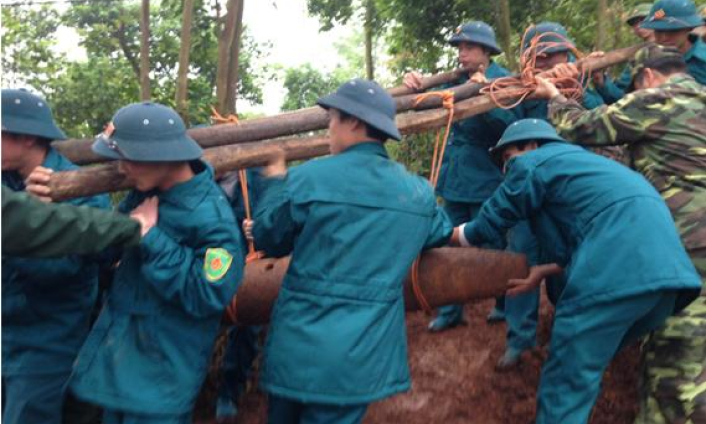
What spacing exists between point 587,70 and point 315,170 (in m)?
2.59

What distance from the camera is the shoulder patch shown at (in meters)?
2.45

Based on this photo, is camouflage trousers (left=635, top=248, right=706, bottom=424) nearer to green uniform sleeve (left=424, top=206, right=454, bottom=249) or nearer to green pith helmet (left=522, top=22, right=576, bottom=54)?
green uniform sleeve (left=424, top=206, right=454, bottom=249)

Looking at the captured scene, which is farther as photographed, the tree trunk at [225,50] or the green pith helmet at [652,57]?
the tree trunk at [225,50]

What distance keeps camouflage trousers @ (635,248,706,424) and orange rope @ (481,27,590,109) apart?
1369 millimetres

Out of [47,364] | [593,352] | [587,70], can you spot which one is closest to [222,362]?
[47,364]

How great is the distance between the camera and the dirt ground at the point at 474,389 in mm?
3945

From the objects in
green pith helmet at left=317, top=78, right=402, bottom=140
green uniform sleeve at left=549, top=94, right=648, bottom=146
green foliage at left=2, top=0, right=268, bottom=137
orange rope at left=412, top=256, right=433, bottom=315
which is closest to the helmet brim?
green pith helmet at left=317, top=78, right=402, bottom=140

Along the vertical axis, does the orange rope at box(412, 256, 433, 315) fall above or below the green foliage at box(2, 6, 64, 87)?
below

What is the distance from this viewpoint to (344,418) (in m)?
2.61

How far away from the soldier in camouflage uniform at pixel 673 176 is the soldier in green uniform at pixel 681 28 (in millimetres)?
882

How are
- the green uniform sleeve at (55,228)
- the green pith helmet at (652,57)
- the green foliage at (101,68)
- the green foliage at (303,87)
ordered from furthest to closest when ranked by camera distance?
the green foliage at (303,87)
the green foliage at (101,68)
the green pith helmet at (652,57)
the green uniform sleeve at (55,228)

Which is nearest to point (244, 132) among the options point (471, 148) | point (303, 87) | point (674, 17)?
point (471, 148)

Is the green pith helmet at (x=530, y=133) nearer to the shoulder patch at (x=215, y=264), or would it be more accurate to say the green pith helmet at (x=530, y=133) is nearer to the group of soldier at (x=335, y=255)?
the group of soldier at (x=335, y=255)

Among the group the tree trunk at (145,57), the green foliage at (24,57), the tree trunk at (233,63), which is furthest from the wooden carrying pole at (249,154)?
the green foliage at (24,57)
